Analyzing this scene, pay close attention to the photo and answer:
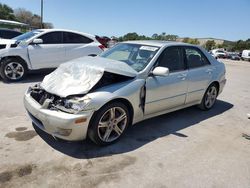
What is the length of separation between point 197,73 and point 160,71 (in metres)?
1.45

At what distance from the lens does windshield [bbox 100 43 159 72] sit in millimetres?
4295

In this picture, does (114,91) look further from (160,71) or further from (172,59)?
(172,59)

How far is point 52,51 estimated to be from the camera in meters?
8.09

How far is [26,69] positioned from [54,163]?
5.35 meters

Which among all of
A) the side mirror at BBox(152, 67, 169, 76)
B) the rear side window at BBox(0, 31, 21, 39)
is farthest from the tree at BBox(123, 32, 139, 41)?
the side mirror at BBox(152, 67, 169, 76)

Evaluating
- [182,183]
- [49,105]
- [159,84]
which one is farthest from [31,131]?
[182,183]

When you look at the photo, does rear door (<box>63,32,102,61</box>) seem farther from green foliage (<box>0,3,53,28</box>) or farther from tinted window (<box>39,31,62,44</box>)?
green foliage (<box>0,3,53,28</box>)

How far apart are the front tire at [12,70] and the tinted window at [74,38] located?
1.63 metres

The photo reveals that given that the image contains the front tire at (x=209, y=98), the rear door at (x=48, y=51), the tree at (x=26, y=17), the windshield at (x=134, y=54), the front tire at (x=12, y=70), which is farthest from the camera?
the tree at (x=26, y=17)

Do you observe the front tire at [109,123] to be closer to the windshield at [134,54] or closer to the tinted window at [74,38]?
the windshield at [134,54]

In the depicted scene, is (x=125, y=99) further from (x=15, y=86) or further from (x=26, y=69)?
(x=26, y=69)

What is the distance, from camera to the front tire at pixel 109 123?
3.47m

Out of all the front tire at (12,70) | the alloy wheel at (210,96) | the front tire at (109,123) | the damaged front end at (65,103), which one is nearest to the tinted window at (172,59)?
the front tire at (109,123)

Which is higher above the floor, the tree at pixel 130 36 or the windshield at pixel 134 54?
the tree at pixel 130 36
